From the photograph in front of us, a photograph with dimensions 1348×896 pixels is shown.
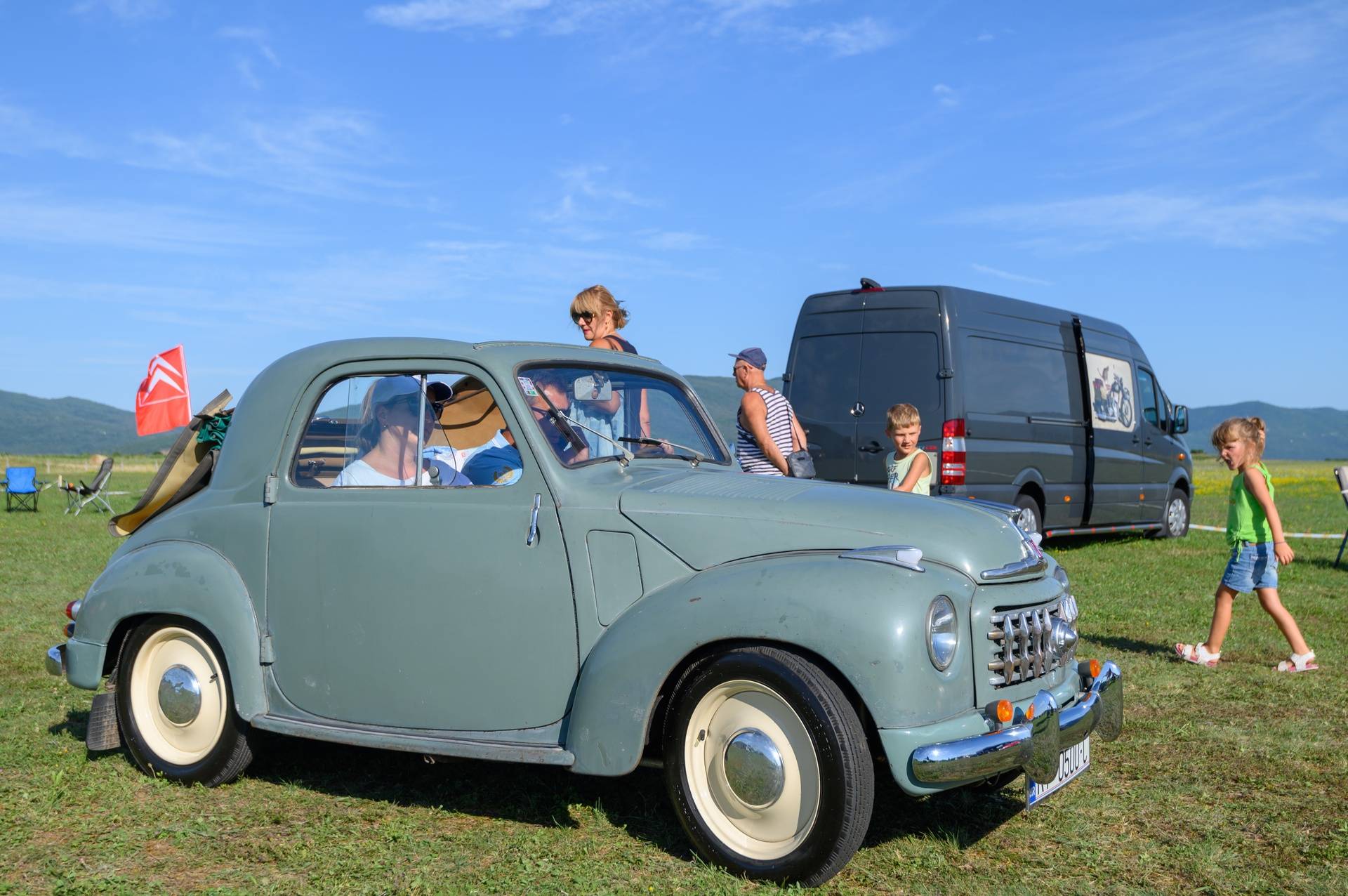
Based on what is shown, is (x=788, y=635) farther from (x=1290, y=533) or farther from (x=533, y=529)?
(x=1290, y=533)

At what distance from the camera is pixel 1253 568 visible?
22.7ft

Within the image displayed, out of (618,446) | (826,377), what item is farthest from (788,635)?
(826,377)

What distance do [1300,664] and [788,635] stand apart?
4926 mm

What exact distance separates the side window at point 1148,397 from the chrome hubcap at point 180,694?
43.6 ft

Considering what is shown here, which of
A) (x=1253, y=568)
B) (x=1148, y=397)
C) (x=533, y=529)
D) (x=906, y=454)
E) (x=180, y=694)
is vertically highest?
(x=1148, y=397)

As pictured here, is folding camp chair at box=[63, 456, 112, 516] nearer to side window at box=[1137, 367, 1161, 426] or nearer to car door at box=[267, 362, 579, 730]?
side window at box=[1137, 367, 1161, 426]

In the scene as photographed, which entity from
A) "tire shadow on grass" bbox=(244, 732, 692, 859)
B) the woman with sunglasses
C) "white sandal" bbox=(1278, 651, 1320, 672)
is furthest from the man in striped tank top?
"white sandal" bbox=(1278, 651, 1320, 672)

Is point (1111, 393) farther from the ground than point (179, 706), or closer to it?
farther from the ground

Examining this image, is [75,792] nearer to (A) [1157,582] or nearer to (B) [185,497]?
(B) [185,497]

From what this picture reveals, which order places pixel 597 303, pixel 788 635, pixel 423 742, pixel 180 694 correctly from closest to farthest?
pixel 788 635, pixel 423 742, pixel 180 694, pixel 597 303

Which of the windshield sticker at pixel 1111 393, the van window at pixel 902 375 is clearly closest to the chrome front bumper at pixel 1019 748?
the van window at pixel 902 375

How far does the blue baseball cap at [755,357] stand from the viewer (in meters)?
6.98

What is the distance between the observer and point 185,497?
504cm

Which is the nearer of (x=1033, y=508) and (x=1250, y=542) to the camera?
(x=1250, y=542)
